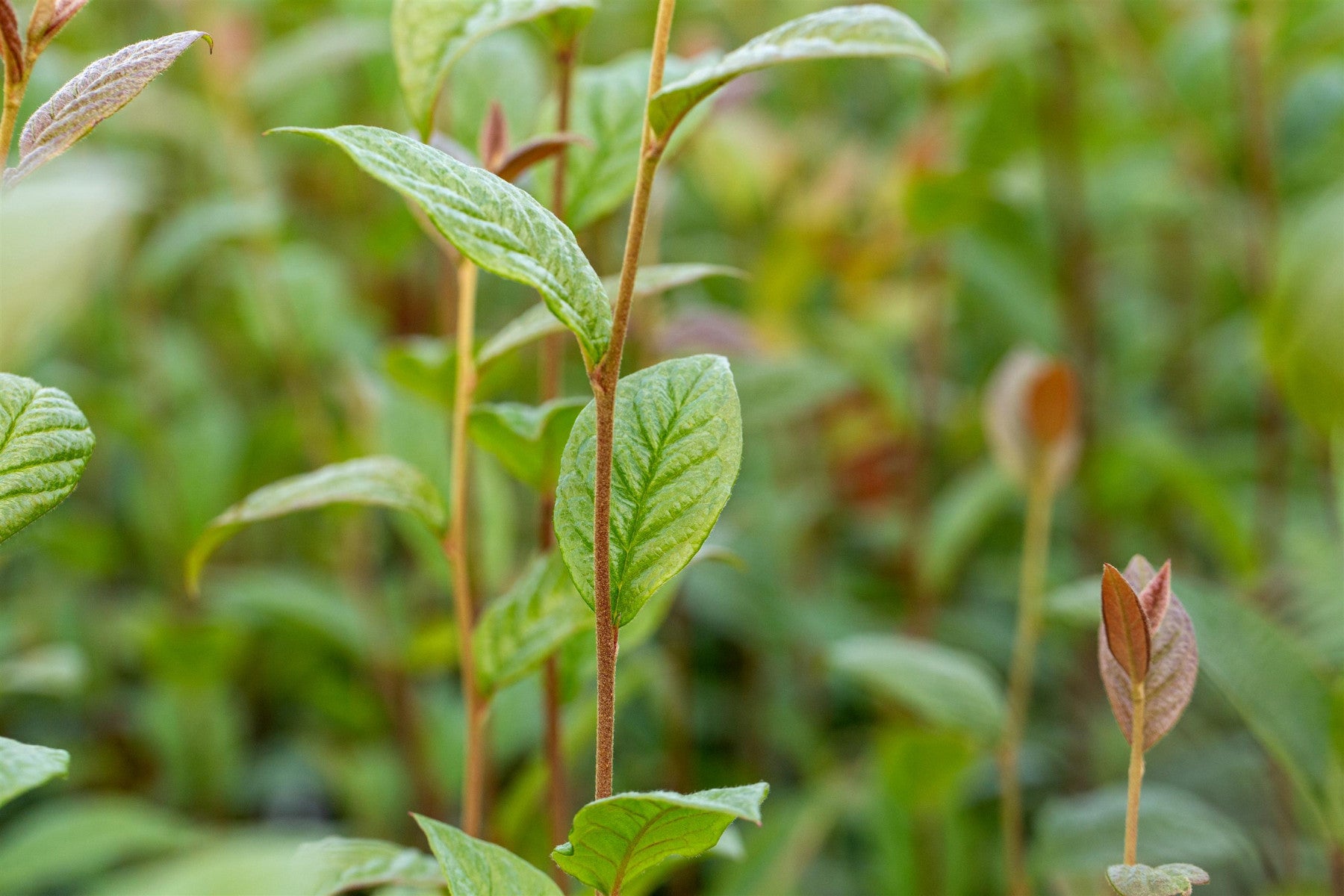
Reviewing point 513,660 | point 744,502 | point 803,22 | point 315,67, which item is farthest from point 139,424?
point 803,22

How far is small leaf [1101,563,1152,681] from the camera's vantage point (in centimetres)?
30

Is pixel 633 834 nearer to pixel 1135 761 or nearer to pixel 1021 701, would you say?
pixel 1135 761

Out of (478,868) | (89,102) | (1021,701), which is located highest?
(89,102)

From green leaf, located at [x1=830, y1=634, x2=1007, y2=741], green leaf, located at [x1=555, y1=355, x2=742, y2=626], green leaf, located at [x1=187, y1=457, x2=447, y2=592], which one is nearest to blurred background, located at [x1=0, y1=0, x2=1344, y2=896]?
green leaf, located at [x1=830, y1=634, x2=1007, y2=741]

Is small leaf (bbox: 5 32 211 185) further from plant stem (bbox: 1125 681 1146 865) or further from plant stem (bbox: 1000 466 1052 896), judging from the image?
plant stem (bbox: 1000 466 1052 896)

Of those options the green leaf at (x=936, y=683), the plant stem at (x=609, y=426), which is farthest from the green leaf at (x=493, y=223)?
the green leaf at (x=936, y=683)

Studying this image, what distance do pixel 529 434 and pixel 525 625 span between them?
0.07 meters

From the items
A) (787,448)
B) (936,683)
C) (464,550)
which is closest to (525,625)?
(464,550)

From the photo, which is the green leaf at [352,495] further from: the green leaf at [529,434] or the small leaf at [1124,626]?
the small leaf at [1124,626]

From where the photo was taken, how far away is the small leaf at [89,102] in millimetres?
285

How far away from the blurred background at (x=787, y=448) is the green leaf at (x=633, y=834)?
25cm

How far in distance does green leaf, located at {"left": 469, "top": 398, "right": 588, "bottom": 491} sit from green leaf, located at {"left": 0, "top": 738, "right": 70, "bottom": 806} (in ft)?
0.58

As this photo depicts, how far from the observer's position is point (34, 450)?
0.91ft

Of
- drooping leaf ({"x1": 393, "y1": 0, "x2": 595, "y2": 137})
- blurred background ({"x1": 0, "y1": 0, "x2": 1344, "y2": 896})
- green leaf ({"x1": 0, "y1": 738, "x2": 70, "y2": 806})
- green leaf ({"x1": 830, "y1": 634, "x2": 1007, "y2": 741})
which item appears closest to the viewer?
green leaf ({"x1": 0, "y1": 738, "x2": 70, "y2": 806})
